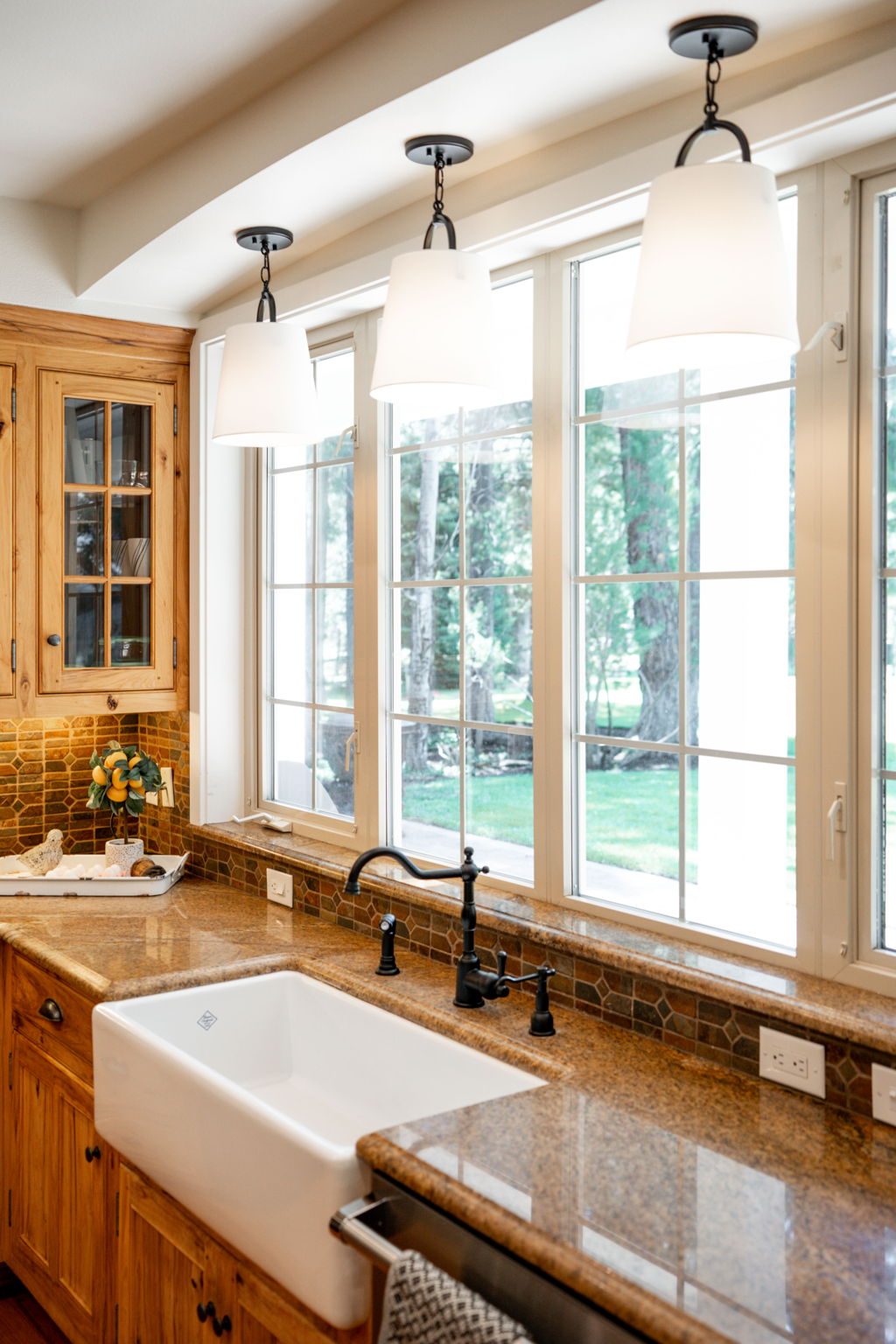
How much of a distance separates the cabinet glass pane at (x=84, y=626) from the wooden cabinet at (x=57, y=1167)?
87cm

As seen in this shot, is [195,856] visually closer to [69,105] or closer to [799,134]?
[69,105]

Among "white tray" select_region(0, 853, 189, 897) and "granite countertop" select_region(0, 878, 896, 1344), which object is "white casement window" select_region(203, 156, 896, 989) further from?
"white tray" select_region(0, 853, 189, 897)

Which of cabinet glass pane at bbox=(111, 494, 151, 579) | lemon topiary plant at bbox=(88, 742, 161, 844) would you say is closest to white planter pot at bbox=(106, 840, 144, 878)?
lemon topiary plant at bbox=(88, 742, 161, 844)

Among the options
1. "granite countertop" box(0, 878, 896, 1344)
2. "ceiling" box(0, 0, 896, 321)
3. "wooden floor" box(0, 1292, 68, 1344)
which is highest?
"ceiling" box(0, 0, 896, 321)

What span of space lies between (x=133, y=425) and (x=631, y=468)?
1.69 metres

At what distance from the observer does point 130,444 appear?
11.0 feet

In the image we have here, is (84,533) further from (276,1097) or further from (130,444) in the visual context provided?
(276,1097)

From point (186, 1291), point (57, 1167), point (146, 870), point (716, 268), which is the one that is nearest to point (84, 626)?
point (146, 870)

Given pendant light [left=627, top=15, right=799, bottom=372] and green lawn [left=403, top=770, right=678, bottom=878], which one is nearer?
pendant light [left=627, top=15, right=799, bottom=372]

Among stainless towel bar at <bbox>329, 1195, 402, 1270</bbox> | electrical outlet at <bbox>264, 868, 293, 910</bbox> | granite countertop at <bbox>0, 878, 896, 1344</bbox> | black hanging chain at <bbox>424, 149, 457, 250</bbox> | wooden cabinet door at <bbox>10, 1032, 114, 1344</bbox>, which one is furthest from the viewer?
electrical outlet at <bbox>264, 868, 293, 910</bbox>

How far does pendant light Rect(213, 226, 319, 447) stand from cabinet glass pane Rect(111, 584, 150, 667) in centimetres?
80

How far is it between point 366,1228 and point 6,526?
86.9 inches

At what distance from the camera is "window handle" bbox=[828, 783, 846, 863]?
189 centimetres

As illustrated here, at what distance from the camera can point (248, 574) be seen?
3.49 meters
